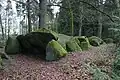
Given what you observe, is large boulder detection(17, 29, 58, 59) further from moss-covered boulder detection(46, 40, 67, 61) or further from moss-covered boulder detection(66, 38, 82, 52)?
moss-covered boulder detection(66, 38, 82, 52)

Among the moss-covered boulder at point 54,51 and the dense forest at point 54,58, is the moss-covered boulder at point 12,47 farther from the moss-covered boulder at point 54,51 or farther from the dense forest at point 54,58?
the moss-covered boulder at point 54,51

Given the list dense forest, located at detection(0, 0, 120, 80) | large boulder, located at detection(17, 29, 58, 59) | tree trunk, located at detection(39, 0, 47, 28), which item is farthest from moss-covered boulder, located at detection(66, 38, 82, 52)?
tree trunk, located at detection(39, 0, 47, 28)

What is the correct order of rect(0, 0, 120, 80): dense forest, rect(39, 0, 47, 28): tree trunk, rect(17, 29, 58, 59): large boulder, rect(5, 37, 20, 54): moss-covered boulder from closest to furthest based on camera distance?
rect(0, 0, 120, 80): dense forest → rect(17, 29, 58, 59): large boulder → rect(5, 37, 20, 54): moss-covered boulder → rect(39, 0, 47, 28): tree trunk

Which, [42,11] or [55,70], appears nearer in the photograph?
[55,70]

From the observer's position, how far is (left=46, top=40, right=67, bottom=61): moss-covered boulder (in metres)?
9.39

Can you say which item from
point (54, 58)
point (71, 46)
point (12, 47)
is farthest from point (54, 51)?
point (12, 47)

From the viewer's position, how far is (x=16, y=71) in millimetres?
7902

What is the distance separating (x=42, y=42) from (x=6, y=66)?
108 inches

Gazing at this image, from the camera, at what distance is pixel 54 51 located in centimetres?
952

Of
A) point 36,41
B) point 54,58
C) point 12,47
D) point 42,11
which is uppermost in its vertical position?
point 42,11

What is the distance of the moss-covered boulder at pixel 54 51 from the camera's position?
9.39 m

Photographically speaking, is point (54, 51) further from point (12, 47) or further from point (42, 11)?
point (42, 11)

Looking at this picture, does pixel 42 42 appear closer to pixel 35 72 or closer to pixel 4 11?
pixel 35 72

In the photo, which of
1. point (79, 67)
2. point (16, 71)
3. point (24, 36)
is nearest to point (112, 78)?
point (79, 67)
